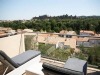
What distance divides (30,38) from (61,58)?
124cm

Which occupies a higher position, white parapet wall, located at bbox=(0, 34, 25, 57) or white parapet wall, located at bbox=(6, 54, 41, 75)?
white parapet wall, located at bbox=(0, 34, 25, 57)

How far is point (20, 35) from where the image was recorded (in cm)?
409

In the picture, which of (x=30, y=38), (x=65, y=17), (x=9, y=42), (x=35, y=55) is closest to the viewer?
(x=35, y=55)

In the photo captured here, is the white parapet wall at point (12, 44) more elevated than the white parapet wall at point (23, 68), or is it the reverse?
the white parapet wall at point (12, 44)

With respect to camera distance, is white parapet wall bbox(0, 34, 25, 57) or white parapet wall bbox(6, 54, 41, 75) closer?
white parapet wall bbox(6, 54, 41, 75)

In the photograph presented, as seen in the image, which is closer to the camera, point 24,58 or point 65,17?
point 24,58

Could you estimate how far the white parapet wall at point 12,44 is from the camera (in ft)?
11.4

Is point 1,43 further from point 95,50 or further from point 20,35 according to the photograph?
point 95,50

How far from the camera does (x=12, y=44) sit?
3768 mm

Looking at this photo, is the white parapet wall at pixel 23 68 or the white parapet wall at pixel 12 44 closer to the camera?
the white parapet wall at pixel 23 68

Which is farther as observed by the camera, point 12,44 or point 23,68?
point 12,44

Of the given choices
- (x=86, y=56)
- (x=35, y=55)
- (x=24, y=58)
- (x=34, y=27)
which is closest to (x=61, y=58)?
(x=86, y=56)

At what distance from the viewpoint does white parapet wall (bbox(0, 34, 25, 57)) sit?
3.47 metres

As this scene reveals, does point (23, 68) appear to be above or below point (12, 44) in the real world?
below
